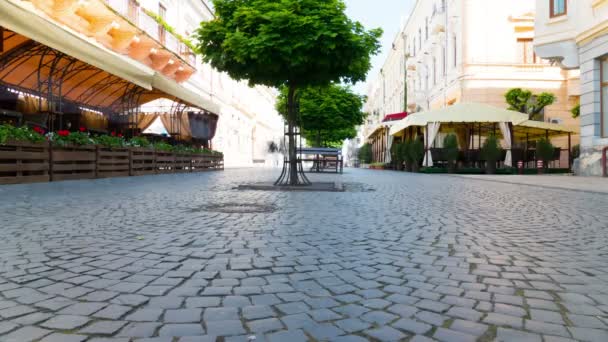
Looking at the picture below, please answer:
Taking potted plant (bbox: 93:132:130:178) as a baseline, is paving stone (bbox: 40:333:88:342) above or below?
below

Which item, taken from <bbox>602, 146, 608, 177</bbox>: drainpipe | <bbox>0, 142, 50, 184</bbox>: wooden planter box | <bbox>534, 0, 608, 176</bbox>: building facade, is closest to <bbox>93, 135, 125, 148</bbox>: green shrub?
<bbox>0, 142, 50, 184</bbox>: wooden planter box

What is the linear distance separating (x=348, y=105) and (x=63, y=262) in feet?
88.6

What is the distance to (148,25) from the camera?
21.9 metres

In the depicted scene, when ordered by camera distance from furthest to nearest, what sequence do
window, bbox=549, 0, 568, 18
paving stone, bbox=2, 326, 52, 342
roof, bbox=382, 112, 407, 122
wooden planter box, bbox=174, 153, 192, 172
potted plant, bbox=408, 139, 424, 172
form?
roof, bbox=382, 112, 407, 122, potted plant, bbox=408, 139, 424, 172, wooden planter box, bbox=174, 153, 192, 172, window, bbox=549, 0, 568, 18, paving stone, bbox=2, 326, 52, 342

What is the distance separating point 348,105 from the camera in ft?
96.0

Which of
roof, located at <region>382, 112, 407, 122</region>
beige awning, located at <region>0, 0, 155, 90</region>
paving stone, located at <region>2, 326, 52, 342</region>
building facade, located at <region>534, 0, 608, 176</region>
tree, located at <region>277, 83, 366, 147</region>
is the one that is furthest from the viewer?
roof, located at <region>382, 112, 407, 122</region>

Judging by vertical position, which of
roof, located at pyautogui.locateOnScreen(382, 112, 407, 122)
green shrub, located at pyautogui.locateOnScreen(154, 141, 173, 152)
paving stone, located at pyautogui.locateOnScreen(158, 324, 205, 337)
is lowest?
paving stone, located at pyautogui.locateOnScreen(158, 324, 205, 337)

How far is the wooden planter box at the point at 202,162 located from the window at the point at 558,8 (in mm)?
14996

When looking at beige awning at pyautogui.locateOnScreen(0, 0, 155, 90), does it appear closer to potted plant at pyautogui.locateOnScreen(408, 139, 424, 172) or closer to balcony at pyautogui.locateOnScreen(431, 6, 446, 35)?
potted plant at pyautogui.locateOnScreen(408, 139, 424, 172)

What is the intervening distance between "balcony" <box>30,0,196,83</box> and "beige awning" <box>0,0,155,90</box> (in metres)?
4.51

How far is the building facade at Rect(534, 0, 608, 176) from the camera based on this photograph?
587 inches

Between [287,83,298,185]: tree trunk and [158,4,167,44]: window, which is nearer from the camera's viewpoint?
[287,83,298,185]: tree trunk

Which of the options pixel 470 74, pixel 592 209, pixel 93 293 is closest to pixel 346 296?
pixel 93 293

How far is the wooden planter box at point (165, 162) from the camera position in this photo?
1652 centimetres
